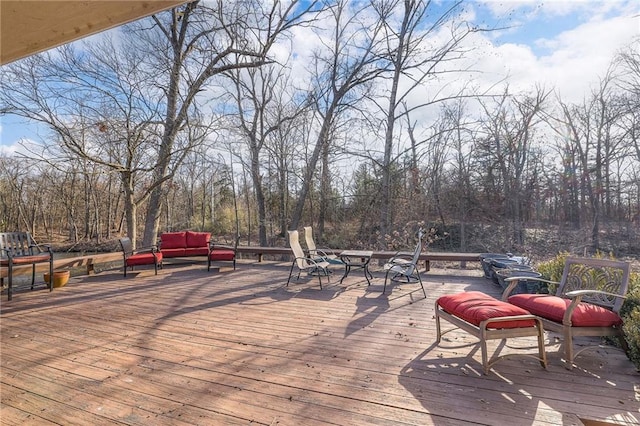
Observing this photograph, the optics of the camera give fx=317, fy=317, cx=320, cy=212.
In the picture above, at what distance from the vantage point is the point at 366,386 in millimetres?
2201

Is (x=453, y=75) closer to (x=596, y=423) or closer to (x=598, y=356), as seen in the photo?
(x=598, y=356)

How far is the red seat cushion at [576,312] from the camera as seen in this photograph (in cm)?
242

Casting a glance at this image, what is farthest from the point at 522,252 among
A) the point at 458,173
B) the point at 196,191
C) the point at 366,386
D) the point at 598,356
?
the point at 196,191

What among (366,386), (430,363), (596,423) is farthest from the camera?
(430,363)

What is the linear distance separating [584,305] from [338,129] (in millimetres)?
8687

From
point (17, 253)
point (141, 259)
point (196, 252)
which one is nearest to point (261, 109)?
point (196, 252)

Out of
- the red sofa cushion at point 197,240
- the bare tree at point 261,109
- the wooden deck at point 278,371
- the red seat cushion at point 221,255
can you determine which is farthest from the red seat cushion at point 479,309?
the bare tree at point 261,109

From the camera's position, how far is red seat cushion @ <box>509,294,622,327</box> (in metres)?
2.42

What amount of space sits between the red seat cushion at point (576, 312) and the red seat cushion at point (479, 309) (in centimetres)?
19

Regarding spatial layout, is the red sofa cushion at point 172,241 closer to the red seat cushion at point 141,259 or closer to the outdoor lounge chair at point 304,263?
the red seat cushion at point 141,259

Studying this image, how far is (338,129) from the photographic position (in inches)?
409

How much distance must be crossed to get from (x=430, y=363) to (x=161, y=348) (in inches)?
92.5

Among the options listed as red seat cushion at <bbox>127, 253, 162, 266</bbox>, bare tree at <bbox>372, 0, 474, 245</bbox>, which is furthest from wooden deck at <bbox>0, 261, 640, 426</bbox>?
bare tree at <bbox>372, 0, 474, 245</bbox>

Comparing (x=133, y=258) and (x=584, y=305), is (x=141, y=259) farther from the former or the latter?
(x=584, y=305)
